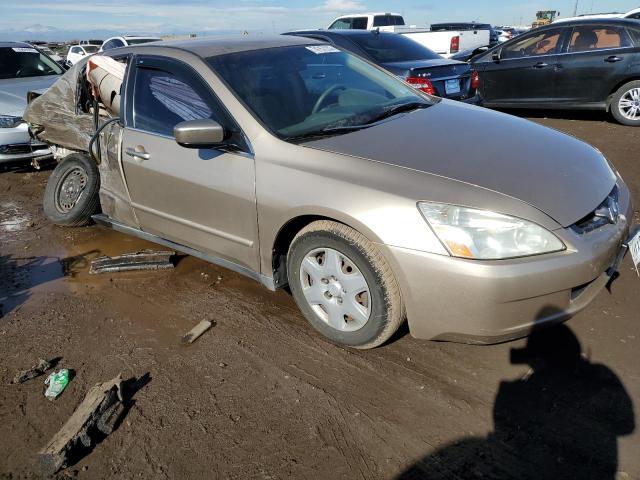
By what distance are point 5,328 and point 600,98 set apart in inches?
315

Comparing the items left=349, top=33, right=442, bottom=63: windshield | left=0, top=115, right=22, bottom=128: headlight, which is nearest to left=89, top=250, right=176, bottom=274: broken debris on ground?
left=0, top=115, right=22, bottom=128: headlight

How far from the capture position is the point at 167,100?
360cm

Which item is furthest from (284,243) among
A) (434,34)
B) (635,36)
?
(434,34)

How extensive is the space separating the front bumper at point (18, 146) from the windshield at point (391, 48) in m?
4.74

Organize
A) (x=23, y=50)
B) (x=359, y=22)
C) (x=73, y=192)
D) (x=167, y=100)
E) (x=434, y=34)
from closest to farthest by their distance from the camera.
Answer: (x=167, y=100) < (x=73, y=192) < (x=23, y=50) < (x=434, y=34) < (x=359, y=22)

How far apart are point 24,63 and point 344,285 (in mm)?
8184

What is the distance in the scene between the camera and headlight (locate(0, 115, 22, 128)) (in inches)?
269

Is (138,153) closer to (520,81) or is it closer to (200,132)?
(200,132)

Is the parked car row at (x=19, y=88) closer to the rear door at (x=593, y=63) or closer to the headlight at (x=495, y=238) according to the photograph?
the headlight at (x=495, y=238)

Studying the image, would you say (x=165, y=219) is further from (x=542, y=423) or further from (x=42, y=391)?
(x=542, y=423)

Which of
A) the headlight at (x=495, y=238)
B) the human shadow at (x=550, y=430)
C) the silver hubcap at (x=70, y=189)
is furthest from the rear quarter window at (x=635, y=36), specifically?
the silver hubcap at (x=70, y=189)

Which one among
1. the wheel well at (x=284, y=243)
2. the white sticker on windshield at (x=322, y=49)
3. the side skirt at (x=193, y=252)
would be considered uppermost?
the white sticker on windshield at (x=322, y=49)

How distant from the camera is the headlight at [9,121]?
22.5ft

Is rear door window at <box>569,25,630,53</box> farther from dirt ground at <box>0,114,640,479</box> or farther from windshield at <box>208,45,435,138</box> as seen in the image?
dirt ground at <box>0,114,640,479</box>
